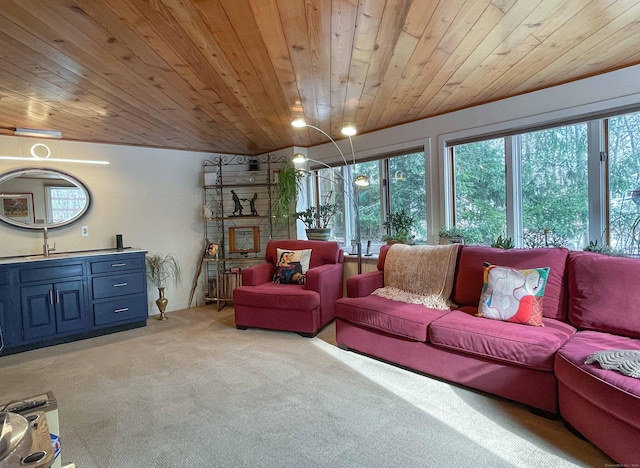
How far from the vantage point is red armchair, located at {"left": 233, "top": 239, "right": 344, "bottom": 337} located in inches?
134

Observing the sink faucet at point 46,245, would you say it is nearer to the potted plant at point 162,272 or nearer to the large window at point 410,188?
the potted plant at point 162,272

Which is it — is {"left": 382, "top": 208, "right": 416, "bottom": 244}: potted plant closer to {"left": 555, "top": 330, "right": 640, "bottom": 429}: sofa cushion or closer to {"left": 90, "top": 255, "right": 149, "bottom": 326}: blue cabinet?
{"left": 555, "top": 330, "right": 640, "bottom": 429}: sofa cushion

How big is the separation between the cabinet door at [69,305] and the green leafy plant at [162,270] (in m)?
0.90

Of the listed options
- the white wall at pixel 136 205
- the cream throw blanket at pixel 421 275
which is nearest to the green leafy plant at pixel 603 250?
the cream throw blanket at pixel 421 275

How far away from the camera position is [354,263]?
422cm

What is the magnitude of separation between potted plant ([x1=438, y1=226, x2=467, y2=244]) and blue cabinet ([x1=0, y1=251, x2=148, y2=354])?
10.8 ft

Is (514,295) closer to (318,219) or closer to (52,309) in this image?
(318,219)

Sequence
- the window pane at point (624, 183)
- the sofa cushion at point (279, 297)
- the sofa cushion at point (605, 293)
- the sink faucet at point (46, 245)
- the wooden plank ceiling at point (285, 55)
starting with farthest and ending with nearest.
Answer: the sink faucet at point (46, 245), the sofa cushion at point (279, 297), the window pane at point (624, 183), the sofa cushion at point (605, 293), the wooden plank ceiling at point (285, 55)

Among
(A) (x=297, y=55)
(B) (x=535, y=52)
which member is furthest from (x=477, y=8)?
(A) (x=297, y=55)

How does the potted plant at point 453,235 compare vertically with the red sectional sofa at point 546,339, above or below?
above

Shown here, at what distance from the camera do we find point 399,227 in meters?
3.81

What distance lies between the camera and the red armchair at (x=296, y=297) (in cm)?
341

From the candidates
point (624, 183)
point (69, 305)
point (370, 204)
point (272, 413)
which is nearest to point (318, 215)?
point (370, 204)

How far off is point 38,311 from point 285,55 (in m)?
3.30
